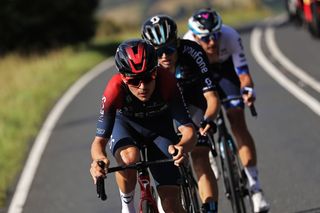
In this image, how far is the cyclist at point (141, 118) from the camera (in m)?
5.69

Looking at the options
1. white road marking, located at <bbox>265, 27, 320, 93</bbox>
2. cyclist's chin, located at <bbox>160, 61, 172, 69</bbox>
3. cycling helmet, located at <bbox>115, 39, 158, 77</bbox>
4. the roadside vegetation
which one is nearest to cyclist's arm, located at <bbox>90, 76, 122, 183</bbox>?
cycling helmet, located at <bbox>115, 39, 158, 77</bbox>

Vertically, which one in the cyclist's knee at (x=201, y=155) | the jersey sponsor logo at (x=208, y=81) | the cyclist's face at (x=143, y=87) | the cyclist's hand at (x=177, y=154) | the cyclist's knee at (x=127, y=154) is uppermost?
the jersey sponsor logo at (x=208, y=81)

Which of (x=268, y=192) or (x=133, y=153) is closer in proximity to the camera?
(x=133, y=153)

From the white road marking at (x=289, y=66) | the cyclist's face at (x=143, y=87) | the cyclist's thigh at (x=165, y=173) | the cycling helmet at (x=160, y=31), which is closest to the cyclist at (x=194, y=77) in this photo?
the cycling helmet at (x=160, y=31)

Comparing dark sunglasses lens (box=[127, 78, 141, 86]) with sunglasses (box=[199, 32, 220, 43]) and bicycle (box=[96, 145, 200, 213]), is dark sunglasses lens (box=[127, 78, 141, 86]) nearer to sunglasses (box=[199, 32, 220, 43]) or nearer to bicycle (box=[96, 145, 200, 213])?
bicycle (box=[96, 145, 200, 213])

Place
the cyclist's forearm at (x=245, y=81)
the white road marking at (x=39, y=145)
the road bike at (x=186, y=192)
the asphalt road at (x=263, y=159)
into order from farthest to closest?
the white road marking at (x=39, y=145) → the asphalt road at (x=263, y=159) → the cyclist's forearm at (x=245, y=81) → the road bike at (x=186, y=192)

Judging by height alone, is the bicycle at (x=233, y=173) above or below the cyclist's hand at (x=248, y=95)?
below

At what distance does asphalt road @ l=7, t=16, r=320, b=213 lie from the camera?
8.75 m

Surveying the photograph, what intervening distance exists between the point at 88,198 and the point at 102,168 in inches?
165

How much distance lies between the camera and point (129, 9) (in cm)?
14725

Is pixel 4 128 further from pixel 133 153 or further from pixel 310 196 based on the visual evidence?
pixel 133 153

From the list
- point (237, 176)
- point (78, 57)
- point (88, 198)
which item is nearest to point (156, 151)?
point (237, 176)

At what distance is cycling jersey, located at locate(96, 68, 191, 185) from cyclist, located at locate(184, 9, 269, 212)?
1.55 metres

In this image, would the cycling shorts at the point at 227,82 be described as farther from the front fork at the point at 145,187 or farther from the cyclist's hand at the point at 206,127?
the front fork at the point at 145,187
